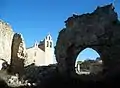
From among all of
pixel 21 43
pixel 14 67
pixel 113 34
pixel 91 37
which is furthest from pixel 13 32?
pixel 113 34

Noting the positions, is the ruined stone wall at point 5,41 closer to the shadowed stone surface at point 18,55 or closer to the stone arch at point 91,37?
the shadowed stone surface at point 18,55

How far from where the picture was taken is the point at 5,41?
23047mm

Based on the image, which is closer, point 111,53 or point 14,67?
point 111,53

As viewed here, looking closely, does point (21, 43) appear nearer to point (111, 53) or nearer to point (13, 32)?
point (13, 32)

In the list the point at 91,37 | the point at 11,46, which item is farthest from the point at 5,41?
the point at 91,37

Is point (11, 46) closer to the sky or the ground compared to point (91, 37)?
closer to the sky

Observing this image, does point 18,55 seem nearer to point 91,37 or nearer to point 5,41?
point 5,41

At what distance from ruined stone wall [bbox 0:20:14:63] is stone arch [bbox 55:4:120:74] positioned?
232 inches

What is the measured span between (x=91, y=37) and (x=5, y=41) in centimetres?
937

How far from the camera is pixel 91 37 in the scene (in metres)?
17.5

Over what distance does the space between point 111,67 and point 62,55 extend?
14.6ft

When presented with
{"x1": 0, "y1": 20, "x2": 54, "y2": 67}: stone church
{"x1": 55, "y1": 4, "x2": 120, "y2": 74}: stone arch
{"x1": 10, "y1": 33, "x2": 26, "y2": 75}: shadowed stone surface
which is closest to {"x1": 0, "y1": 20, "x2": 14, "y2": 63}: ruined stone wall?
{"x1": 0, "y1": 20, "x2": 54, "y2": 67}: stone church

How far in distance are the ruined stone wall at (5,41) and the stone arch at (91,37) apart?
232 inches

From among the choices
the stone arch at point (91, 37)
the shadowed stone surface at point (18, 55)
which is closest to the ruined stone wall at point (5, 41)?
the shadowed stone surface at point (18, 55)
